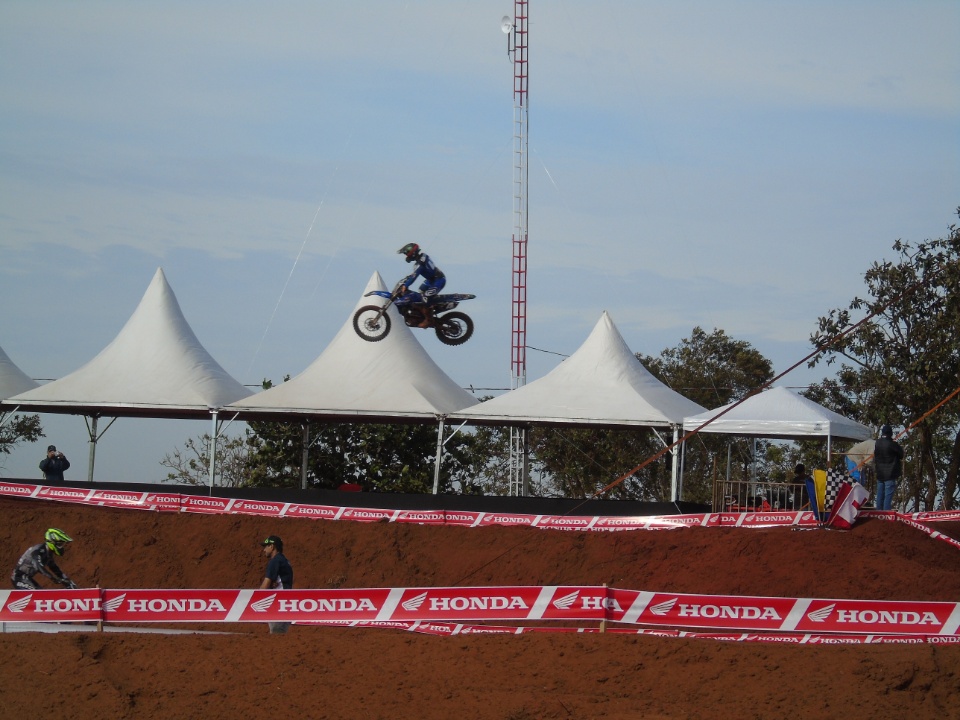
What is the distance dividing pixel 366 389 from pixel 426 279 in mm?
8400

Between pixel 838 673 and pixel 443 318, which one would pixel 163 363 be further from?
pixel 838 673

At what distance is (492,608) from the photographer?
1345 centimetres

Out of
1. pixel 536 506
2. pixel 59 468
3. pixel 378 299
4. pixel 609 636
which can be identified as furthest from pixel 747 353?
pixel 609 636

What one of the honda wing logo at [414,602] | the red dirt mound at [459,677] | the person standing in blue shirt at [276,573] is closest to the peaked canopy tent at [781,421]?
the honda wing logo at [414,602]

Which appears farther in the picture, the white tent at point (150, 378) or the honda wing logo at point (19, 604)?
the white tent at point (150, 378)

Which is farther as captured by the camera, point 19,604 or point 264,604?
point 19,604

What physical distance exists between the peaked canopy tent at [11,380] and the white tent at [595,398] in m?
11.7

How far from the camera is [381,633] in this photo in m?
12.9

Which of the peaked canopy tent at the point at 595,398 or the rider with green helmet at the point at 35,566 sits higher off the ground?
the peaked canopy tent at the point at 595,398

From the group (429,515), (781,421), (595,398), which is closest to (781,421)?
(781,421)

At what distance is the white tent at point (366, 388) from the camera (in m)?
26.3

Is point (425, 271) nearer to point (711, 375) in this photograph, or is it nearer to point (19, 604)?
point (19, 604)

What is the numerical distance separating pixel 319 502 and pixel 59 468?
6.57 m

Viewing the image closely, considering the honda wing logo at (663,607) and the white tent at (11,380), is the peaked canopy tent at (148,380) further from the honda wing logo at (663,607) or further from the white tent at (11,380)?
the honda wing logo at (663,607)
